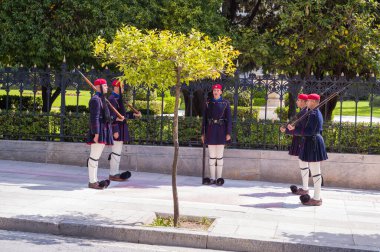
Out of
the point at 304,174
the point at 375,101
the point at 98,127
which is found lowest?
the point at 304,174

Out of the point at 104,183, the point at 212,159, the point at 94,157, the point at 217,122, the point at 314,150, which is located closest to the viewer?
the point at 314,150

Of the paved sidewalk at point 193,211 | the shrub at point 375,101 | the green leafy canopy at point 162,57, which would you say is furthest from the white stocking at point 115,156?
the shrub at point 375,101

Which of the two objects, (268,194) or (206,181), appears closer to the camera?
(268,194)

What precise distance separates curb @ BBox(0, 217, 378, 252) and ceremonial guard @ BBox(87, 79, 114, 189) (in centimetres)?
257

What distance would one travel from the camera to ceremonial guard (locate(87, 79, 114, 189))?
10.7 metres

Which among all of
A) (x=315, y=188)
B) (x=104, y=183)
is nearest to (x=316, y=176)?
(x=315, y=188)

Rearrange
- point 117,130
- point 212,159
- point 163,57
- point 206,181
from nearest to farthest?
point 163,57 → point 117,130 → point 206,181 → point 212,159

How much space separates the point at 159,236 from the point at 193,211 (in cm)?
138

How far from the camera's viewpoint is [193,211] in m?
9.51

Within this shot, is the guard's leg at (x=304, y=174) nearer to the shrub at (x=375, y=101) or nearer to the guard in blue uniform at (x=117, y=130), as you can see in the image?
the shrub at (x=375, y=101)

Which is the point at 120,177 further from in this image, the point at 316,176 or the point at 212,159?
the point at 316,176

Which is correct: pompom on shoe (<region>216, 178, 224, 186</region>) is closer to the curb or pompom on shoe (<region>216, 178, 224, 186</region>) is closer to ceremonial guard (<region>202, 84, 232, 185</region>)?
ceremonial guard (<region>202, 84, 232, 185</region>)

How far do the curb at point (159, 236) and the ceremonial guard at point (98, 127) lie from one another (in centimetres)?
257

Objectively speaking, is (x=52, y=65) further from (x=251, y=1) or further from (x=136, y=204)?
(x=136, y=204)
